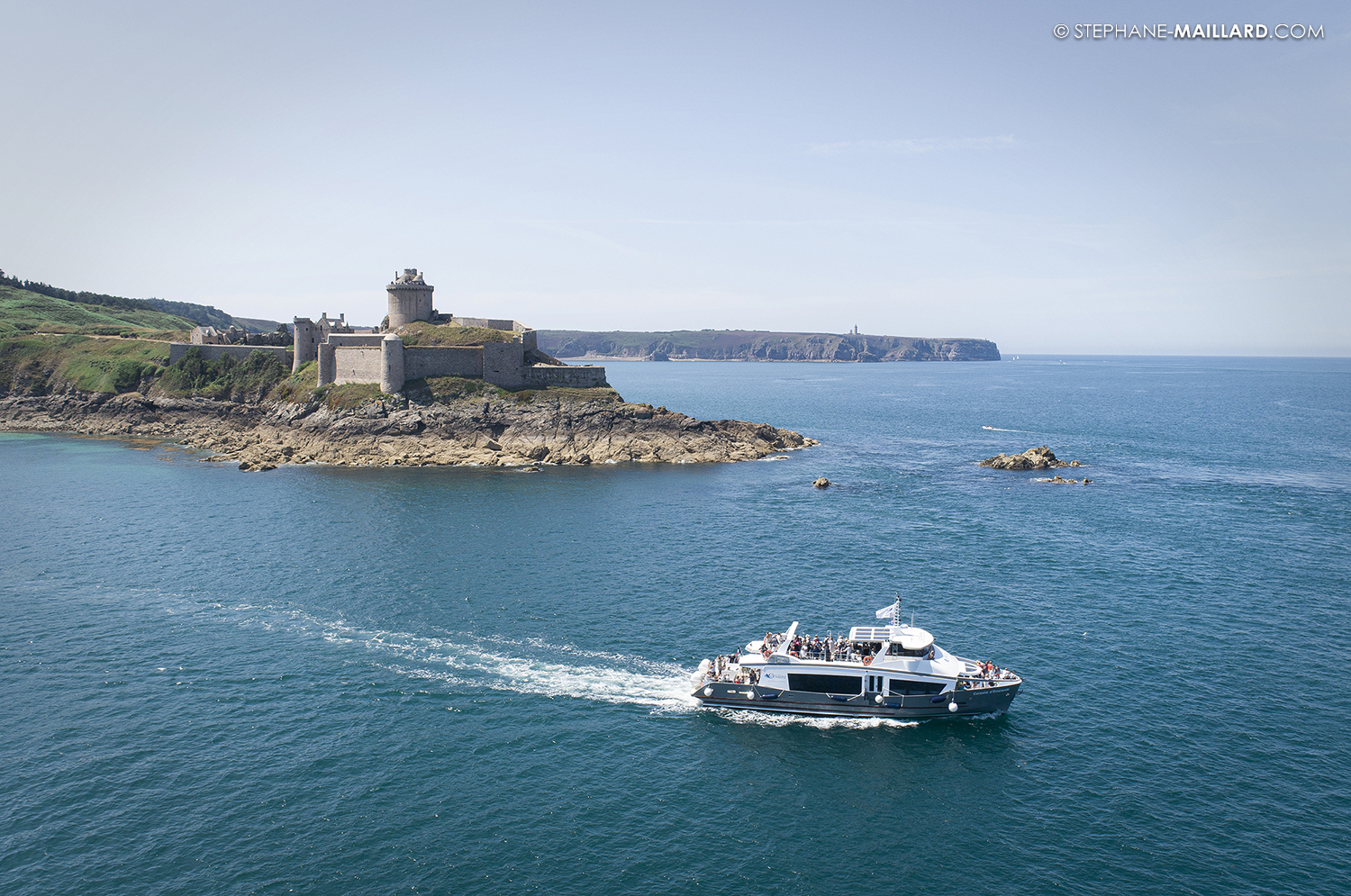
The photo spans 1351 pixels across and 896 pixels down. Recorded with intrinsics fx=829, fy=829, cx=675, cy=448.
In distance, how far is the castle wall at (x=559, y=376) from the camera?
11406 cm

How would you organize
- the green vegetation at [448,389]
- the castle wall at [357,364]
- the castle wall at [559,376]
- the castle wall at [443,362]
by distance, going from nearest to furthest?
the green vegetation at [448,389]
the castle wall at [443,362]
the castle wall at [357,364]
the castle wall at [559,376]

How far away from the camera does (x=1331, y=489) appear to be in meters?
88.9

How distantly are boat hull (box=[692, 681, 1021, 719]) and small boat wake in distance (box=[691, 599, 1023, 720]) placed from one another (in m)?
0.04

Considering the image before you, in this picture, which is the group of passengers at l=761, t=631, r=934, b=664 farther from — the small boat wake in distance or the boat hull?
the boat hull

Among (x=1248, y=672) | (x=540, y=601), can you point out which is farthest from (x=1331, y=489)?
(x=540, y=601)

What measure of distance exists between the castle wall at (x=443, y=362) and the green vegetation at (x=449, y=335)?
10.1 feet

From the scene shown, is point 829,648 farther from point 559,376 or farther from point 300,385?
point 300,385

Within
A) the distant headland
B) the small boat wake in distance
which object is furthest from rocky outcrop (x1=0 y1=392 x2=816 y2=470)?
the small boat wake in distance

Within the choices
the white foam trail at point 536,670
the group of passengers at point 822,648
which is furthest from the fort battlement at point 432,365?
the group of passengers at point 822,648

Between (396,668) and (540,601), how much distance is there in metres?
11.2

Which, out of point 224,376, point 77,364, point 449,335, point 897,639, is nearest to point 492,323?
point 449,335

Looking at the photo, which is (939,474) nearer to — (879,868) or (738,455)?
(738,455)

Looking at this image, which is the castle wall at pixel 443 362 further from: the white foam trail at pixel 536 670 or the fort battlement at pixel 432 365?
the white foam trail at pixel 536 670

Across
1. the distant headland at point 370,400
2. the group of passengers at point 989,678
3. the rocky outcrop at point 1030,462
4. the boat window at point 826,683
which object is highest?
the distant headland at point 370,400
